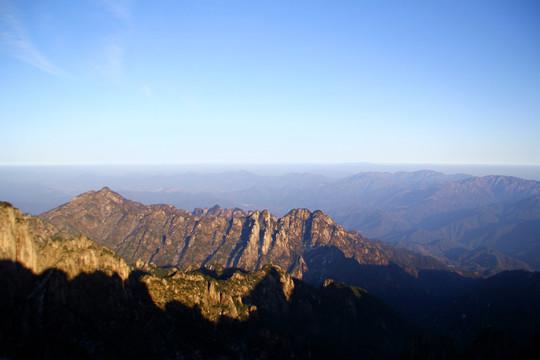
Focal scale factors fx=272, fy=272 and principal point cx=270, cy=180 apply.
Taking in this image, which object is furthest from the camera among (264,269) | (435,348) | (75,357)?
(264,269)

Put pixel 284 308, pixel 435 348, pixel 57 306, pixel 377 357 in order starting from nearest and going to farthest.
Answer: pixel 57 306 < pixel 435 348 < pixel 377 357 < pixel 284 308

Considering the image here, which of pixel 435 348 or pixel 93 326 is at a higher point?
pixel 93 326

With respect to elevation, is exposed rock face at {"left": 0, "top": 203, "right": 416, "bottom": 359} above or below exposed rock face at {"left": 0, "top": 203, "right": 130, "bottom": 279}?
below

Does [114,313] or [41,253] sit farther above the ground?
[41,253]

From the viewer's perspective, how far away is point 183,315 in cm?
10275

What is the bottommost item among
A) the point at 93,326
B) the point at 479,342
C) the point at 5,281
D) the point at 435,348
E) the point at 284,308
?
the point at 284,308

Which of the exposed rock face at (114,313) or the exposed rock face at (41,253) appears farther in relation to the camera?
the exposed rock face at (41,253)

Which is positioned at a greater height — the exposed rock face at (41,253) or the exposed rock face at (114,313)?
the exposed rock face at (41,253)

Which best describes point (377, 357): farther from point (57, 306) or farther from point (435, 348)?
point (57, 306)

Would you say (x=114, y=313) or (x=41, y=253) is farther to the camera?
(x=41, y=253)

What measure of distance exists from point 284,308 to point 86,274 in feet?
377

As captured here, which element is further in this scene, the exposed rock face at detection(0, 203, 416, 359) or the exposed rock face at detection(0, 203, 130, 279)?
the exposed rock face at detection(0, 203, 130, 279)

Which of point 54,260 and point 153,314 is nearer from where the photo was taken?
point 54,260

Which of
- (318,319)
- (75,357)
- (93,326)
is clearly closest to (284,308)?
(318,319)
